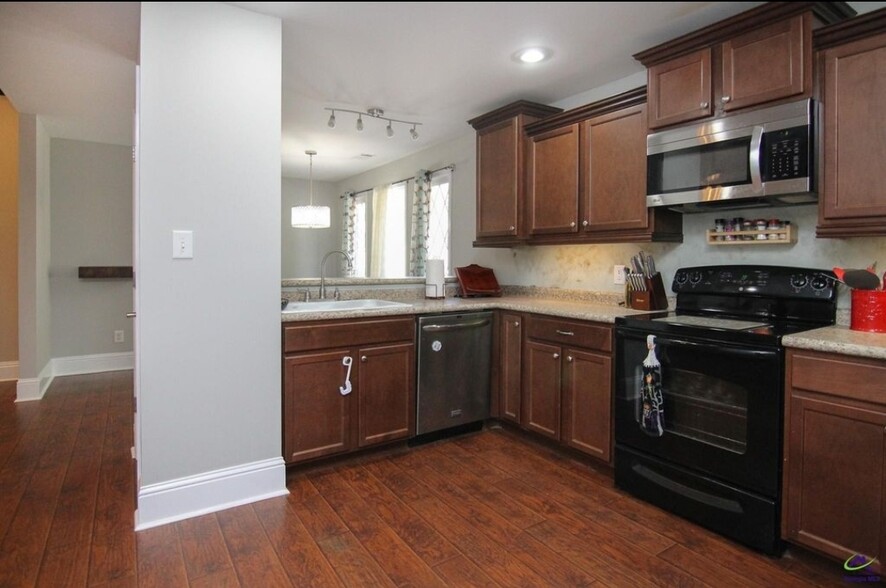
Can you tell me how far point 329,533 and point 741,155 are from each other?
230 cm

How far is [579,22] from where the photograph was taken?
65 cm

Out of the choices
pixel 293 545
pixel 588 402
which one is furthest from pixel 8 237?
pixel 588 402

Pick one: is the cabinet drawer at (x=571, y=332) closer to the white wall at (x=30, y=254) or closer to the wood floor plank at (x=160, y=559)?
the wood floor plank at (x=160, y=559)

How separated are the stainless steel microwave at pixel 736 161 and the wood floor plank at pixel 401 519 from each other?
1831mm

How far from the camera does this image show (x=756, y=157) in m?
1.97

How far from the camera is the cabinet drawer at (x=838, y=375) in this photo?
1527 millimetres

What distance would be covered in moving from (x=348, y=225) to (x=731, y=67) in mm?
4894

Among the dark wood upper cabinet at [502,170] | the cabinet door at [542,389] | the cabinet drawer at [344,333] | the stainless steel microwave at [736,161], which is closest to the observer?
the stainless steel microwave at [736,161]

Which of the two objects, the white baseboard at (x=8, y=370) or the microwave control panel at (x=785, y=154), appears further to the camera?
the white baseboard at (x=8, y=370)

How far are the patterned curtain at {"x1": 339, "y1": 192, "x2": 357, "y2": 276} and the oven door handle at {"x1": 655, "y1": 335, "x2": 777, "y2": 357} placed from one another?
4.53m

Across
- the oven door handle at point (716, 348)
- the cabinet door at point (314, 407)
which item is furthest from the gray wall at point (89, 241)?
the oven door handle at point (716, 348)

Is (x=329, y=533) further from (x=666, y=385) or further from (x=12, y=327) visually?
(x=12, y=327)

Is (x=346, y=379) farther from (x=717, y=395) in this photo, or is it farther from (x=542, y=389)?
(x=717, y=395)

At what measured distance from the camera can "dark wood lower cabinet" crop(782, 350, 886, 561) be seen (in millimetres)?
1540
